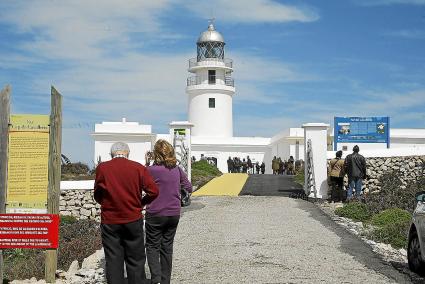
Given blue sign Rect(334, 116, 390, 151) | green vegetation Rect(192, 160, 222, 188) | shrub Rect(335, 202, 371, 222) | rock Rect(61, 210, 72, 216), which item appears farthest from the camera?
blue sign Rect(334, 116, 390, 151)

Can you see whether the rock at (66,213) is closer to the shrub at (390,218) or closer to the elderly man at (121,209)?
the shrub at (390,218)

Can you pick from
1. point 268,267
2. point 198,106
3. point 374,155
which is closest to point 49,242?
point 268,267

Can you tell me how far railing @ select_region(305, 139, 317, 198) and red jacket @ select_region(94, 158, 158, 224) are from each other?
1357 centimetres

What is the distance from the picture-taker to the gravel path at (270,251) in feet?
28.1

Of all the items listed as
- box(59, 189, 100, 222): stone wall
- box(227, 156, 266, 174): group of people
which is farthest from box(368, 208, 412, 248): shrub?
box(227, 156, 266, 174): group of people

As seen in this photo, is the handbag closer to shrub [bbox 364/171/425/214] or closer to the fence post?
shrub [bbox 364/171/425/214]

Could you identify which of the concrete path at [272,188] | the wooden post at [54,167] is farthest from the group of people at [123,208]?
the concrete path at [272,188]

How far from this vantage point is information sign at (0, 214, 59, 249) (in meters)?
8.19

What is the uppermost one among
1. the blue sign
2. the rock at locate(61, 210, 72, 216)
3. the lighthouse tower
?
the lighthouse tower

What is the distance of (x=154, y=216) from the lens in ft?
24.7

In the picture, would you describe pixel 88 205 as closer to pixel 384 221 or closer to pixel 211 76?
pixel 384 221

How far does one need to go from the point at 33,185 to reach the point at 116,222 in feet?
7.50

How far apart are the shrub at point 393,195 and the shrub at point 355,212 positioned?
1.46ft

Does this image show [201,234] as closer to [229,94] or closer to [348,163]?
[348,163]
